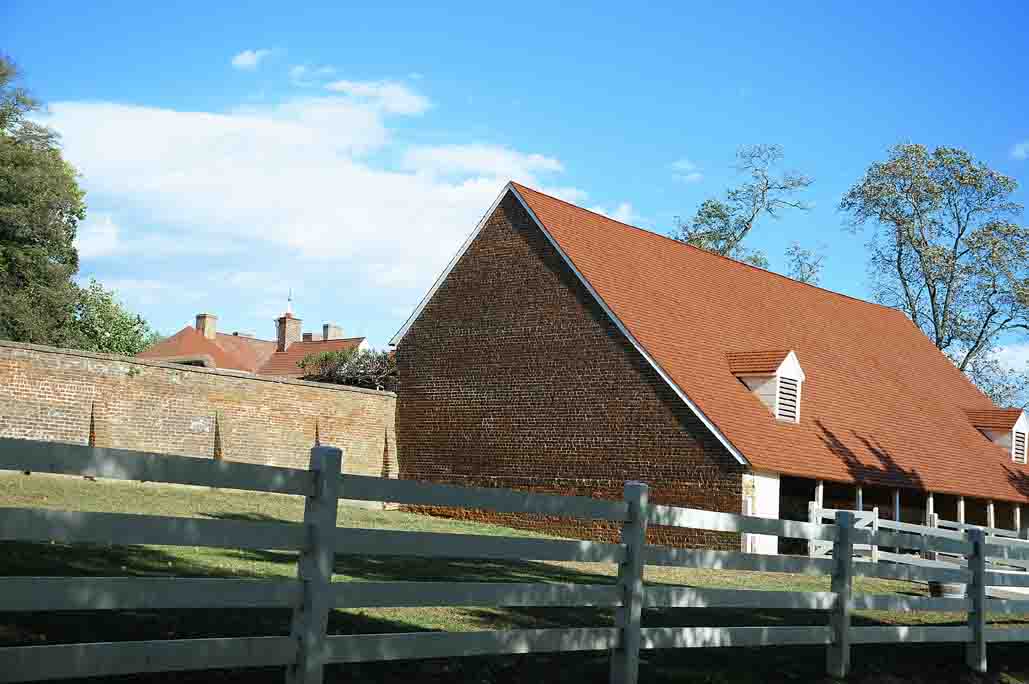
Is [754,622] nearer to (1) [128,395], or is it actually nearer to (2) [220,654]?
(2) [220,654]

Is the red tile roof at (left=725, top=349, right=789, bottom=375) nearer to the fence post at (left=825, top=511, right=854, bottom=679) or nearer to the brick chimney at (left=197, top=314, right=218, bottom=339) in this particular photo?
the fence post at (left=825, top=511, right=854, bottom=679)

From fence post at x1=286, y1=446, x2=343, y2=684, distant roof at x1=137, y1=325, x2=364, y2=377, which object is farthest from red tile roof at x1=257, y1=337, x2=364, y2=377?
fence post at x1=286, y1=446, x2=343, y2=684

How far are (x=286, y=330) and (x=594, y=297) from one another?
47622mm

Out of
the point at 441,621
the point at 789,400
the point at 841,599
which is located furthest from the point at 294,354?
the point at 841,599

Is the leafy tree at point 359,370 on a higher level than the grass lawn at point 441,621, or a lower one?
higher

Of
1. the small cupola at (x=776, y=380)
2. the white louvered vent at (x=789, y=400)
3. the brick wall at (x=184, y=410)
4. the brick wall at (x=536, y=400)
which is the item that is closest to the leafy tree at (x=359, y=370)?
the brick wall at (x=536, y=400)

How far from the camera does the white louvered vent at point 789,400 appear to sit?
2722cm

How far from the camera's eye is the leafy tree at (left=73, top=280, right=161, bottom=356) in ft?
160

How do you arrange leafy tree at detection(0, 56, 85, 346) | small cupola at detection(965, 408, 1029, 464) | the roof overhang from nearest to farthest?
1. the roof overhang
2. small cupola at detection(965, 408, 1029, 464)
3. leafy tree at detection(0, 56, 85, 346)

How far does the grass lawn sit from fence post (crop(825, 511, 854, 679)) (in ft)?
0.63

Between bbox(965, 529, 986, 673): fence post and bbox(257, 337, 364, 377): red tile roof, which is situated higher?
bbox(257, 337, 364, 377): red tile roof

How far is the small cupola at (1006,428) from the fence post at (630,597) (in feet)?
103

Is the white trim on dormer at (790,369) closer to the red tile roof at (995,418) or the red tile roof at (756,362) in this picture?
the red tile roof at (756,362)

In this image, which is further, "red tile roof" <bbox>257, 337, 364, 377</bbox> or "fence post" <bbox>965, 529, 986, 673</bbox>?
"red tile roof" <bbox>257, 337, 364, 377</bbox>
